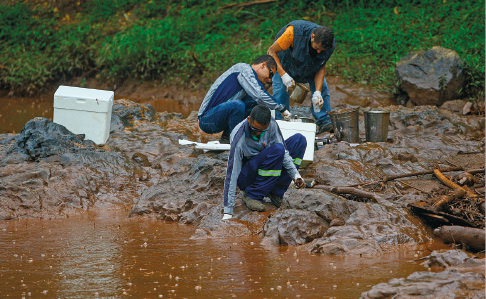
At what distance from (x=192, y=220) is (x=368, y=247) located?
2.06 metres

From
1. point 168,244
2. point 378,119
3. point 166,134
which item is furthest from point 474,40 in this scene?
point 168,244

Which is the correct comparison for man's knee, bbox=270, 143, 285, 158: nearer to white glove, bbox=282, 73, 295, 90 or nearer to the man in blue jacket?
the man in blue jacket

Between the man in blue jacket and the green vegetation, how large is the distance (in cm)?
600

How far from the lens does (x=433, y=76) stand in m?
10.7

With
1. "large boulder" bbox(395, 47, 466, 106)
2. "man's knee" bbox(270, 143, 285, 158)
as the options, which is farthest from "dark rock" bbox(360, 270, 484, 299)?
"large boulder" bbox(395, 47, 466, 106)

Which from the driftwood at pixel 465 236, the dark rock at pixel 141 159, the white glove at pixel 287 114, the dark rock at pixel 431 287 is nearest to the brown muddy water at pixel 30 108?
the dark rock at pixel 141 159

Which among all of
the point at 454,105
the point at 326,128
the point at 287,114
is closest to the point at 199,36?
the point at 454,105

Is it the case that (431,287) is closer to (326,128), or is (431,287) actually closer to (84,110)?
(326,128)

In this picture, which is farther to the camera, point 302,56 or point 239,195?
point 302,56

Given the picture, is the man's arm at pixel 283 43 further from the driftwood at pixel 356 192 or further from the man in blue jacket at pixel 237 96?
the driftwood at pixel 356 192

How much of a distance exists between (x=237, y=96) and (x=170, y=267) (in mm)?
2768

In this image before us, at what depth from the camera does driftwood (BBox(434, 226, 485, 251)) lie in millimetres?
4410

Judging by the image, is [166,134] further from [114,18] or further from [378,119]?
[114,18]

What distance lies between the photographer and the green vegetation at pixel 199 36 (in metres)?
12.6
